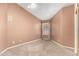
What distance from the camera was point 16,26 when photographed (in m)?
2.48

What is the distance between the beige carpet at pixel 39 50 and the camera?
2414 millimetres

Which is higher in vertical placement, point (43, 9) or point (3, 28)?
point (43, 9)

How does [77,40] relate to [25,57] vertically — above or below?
above

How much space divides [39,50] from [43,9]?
0.63m

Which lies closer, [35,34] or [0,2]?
[0,2]

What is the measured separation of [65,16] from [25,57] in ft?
2.88

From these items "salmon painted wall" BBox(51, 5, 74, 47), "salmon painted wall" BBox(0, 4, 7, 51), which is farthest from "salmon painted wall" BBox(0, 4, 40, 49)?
"salmon painted wall" BBox(51, 5, 74, 47)

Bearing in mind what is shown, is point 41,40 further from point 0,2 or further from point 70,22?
point 0,2

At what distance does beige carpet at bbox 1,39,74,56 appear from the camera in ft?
7.92

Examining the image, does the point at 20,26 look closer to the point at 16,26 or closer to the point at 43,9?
the point at 16,26

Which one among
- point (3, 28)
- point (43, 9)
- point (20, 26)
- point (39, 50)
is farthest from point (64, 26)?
point (3, 28)

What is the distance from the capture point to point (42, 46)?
2492 millimetres

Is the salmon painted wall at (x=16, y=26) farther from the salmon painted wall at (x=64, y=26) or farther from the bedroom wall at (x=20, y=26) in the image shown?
the salmon painted wall at (x=64, y=26)

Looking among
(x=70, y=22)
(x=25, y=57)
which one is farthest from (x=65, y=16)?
(x=25, y=57)
